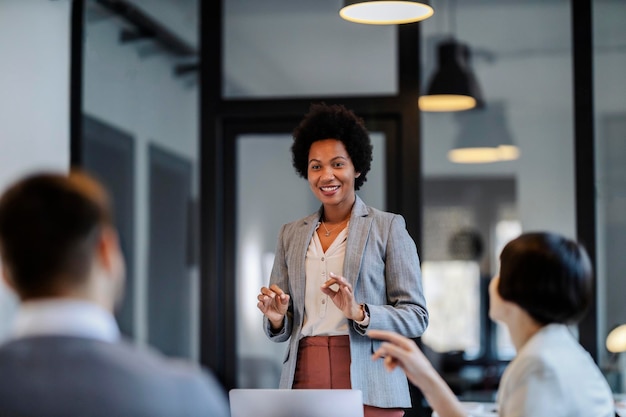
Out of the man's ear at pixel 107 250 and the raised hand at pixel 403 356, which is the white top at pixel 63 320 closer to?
the man's ear at pixel 107 250

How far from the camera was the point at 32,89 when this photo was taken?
4973 mm

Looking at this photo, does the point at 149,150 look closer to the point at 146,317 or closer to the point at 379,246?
the point at 146,317

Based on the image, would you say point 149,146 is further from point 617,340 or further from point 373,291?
point 373,291

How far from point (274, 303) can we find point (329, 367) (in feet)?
0.91

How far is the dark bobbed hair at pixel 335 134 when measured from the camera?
3.46 m

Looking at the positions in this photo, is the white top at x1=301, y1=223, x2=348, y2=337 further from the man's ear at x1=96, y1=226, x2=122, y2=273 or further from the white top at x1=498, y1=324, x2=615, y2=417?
the man's ear at x1=96, y1=226, x2=122, y2=273

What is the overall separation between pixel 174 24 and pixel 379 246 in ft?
9.56

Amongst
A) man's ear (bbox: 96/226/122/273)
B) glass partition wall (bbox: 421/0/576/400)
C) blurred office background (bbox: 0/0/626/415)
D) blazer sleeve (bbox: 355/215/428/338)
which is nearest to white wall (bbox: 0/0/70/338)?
blurred office background (bbox: 0/0/626/415)

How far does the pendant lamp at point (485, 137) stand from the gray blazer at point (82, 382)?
4.87 m

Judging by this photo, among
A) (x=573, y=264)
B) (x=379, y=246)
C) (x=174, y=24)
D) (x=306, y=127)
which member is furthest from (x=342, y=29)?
(x=573, y=264)

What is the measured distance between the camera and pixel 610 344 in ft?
16.2

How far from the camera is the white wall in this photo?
4.68 meters

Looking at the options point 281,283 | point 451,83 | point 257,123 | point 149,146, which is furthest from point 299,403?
point 149,146

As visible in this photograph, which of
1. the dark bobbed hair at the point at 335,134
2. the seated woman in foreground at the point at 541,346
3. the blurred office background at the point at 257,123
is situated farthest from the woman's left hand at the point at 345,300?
the blurred office background at the point at 257,123
